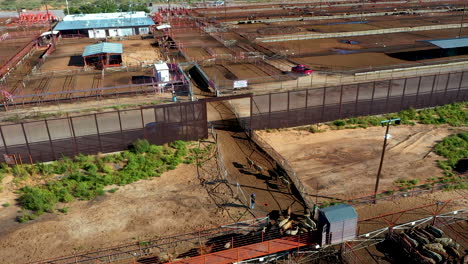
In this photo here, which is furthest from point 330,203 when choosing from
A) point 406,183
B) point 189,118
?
point 189,118

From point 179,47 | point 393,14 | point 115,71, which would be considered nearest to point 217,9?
point 393,14

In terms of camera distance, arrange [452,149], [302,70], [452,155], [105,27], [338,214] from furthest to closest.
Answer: [105,27], [302,70], [452,149], [452,155], [338,214]

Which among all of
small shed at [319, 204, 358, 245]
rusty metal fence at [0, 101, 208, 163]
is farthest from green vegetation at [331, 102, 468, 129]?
small shed at [319, 204, 358, 245]

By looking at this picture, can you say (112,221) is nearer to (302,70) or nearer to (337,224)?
(337,224)

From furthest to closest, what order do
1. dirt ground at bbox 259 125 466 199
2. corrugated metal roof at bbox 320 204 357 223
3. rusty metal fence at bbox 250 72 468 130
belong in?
rusty metal fence at bbox 250 72 468 130 < dirt ground at bbox 259 125 466 199 < corrugated metal roof at bbox 320 204 357 223

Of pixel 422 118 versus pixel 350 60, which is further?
pixel 350 60

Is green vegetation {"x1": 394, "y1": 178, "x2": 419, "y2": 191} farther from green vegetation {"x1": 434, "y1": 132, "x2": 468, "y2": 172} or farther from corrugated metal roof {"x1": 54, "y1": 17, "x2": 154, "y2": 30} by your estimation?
corrugated metal roof {"x1": 54, "y1": 17, "x2": 154, "y2": 30}
